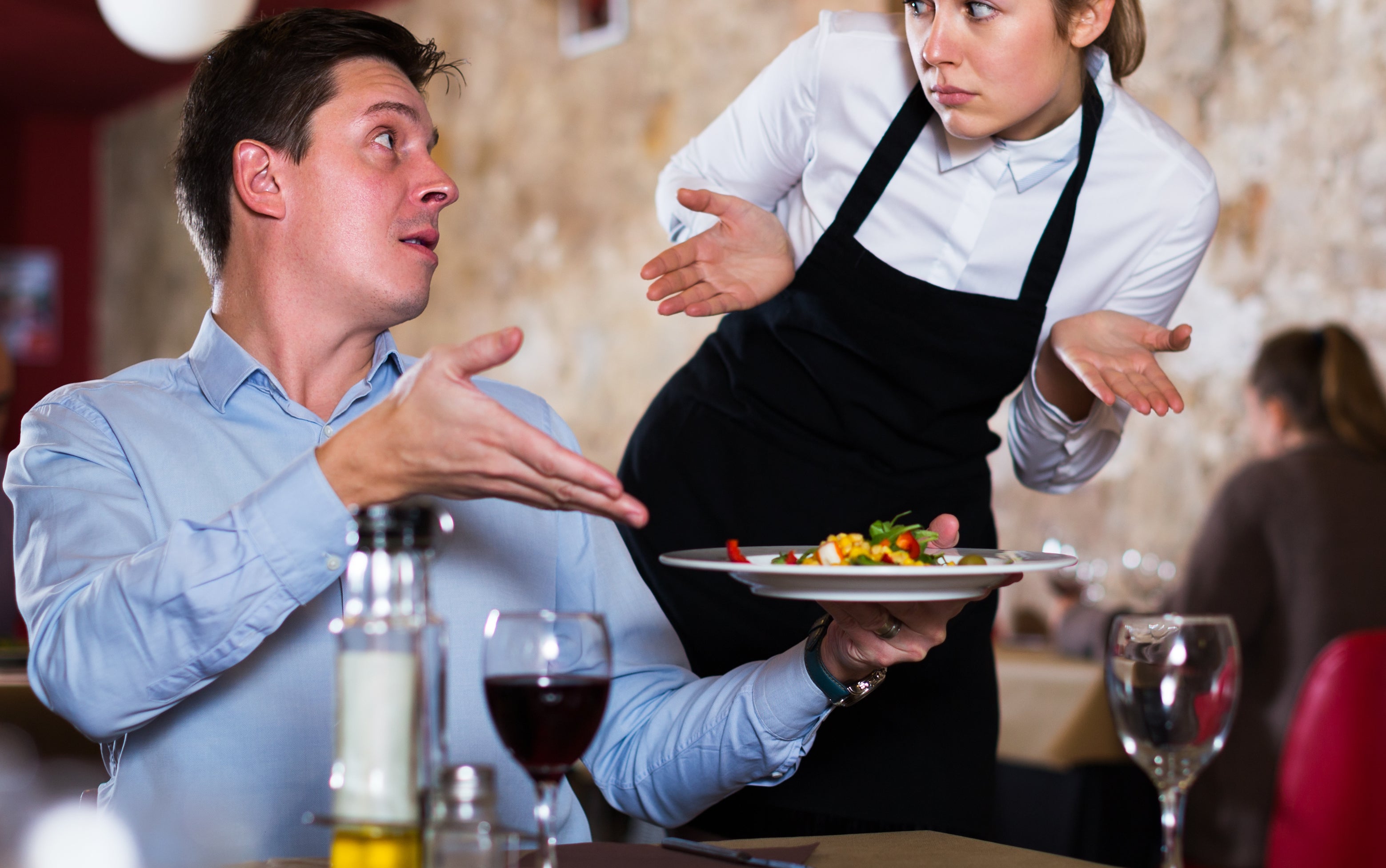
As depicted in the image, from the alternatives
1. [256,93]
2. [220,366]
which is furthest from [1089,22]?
[220,366]

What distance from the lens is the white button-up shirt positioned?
1.62 m

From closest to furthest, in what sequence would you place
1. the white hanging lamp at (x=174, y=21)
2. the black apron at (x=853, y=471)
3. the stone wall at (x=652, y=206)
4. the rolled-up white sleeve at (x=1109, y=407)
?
the black apron at (x=853, y=471) → the rolled-up white sleeve at (x=1109, y=407) → the stone wall at (x=652, y=206) → the white hanging lamp at (x=174, y=21)

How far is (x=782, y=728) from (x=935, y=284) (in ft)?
2.32

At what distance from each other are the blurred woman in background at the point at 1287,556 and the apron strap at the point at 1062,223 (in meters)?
1.59

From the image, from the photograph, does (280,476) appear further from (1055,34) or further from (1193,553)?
(1193,553)

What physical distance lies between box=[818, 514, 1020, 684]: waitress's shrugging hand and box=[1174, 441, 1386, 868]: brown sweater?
208cm

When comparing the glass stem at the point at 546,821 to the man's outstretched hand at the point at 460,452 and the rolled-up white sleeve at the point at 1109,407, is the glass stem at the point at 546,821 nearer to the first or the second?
the man's outstretched hand at the point at 460,452

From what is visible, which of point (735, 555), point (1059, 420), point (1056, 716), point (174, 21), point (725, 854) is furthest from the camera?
point (174, 21)

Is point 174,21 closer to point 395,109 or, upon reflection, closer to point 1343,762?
point 395,109

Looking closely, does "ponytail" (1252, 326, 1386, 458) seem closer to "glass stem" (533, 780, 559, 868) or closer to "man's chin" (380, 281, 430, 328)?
"man's chin" (380, 281, 430, 328)

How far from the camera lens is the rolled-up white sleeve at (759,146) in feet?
5.54

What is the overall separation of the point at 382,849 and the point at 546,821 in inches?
3.7

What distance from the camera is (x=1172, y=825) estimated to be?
86 cm

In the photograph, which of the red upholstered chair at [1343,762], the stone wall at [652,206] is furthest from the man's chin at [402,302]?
the stone wall at [652,206]
